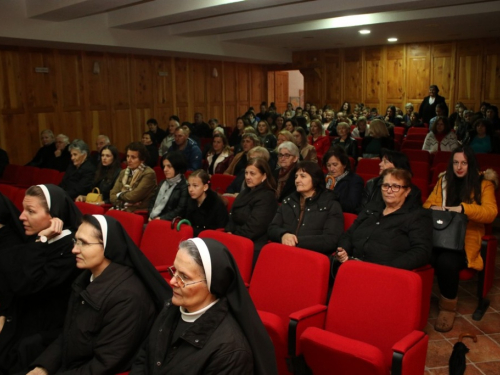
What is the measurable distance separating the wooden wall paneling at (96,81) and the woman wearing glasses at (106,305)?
9.63 meters

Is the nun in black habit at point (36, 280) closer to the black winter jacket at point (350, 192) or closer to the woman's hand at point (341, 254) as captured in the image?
the woman's hand at point (341, 254)

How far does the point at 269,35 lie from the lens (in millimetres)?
11648

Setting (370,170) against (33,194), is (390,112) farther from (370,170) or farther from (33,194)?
(33,194)

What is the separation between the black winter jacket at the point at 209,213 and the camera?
4.66 metres

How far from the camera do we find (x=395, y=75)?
48.8 ft

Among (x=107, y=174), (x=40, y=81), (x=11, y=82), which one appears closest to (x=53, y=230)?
(x=107, y=174)

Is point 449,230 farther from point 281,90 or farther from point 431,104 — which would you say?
point 281,90

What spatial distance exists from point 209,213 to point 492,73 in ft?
38.1

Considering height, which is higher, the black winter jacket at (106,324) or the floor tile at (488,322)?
the black winter jacket at (106,324)

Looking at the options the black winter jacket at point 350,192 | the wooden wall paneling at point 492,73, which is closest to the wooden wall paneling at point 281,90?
the wooden wall paneling at point 492,73

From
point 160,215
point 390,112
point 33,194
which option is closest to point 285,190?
point 160,215

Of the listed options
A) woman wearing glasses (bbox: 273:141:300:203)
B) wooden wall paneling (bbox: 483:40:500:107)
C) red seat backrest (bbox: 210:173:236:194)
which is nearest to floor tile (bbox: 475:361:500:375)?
woman wearing glasses (bbox: 273:141:300:203)

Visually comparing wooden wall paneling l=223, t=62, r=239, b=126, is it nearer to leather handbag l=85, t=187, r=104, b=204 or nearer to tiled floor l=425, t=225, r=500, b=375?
leather handbag l=85, t=187, r=104, b=204

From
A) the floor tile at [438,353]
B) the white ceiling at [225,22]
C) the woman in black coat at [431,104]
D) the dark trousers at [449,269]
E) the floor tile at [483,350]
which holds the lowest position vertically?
the floor tile at [438,353]
